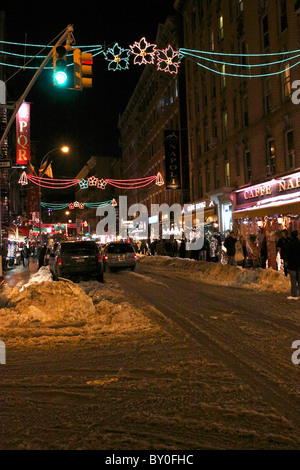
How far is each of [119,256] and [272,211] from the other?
8.96 m

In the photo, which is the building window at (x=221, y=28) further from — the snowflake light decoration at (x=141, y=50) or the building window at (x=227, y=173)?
the snowflake light decoration at (x=141, y=50)

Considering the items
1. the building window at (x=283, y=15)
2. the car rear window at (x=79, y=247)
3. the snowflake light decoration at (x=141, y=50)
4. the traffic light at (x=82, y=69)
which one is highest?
the building window at (x=283, y=15)

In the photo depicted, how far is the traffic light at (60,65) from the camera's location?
1143 cm

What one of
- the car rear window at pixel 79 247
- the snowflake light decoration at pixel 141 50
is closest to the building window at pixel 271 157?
the snowflake light decoration at pixel 141 50

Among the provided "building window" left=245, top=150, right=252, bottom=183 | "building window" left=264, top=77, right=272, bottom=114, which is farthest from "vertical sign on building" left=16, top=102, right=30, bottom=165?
"building window" left=264, top=77, right=272, bottom=114

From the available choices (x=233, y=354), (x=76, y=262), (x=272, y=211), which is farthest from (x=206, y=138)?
(x=233, y=354)

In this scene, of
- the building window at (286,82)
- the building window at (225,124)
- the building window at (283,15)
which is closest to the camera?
the building window at (286,82)

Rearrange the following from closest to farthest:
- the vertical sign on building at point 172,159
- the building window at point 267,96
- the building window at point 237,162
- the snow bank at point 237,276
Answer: the snow bank at point 237,276 < the building window at point 267,96 < the building window at point 237,162 < the vertical sign on building at point 172,159

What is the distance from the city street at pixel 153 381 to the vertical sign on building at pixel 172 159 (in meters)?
31.0

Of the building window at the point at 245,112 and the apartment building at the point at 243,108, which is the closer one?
the apartment building at the point at 243,108

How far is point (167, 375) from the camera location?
5559 millimetres

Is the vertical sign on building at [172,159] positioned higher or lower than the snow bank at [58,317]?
higher

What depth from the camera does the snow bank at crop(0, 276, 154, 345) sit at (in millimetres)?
8104

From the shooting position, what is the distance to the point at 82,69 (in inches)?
454
